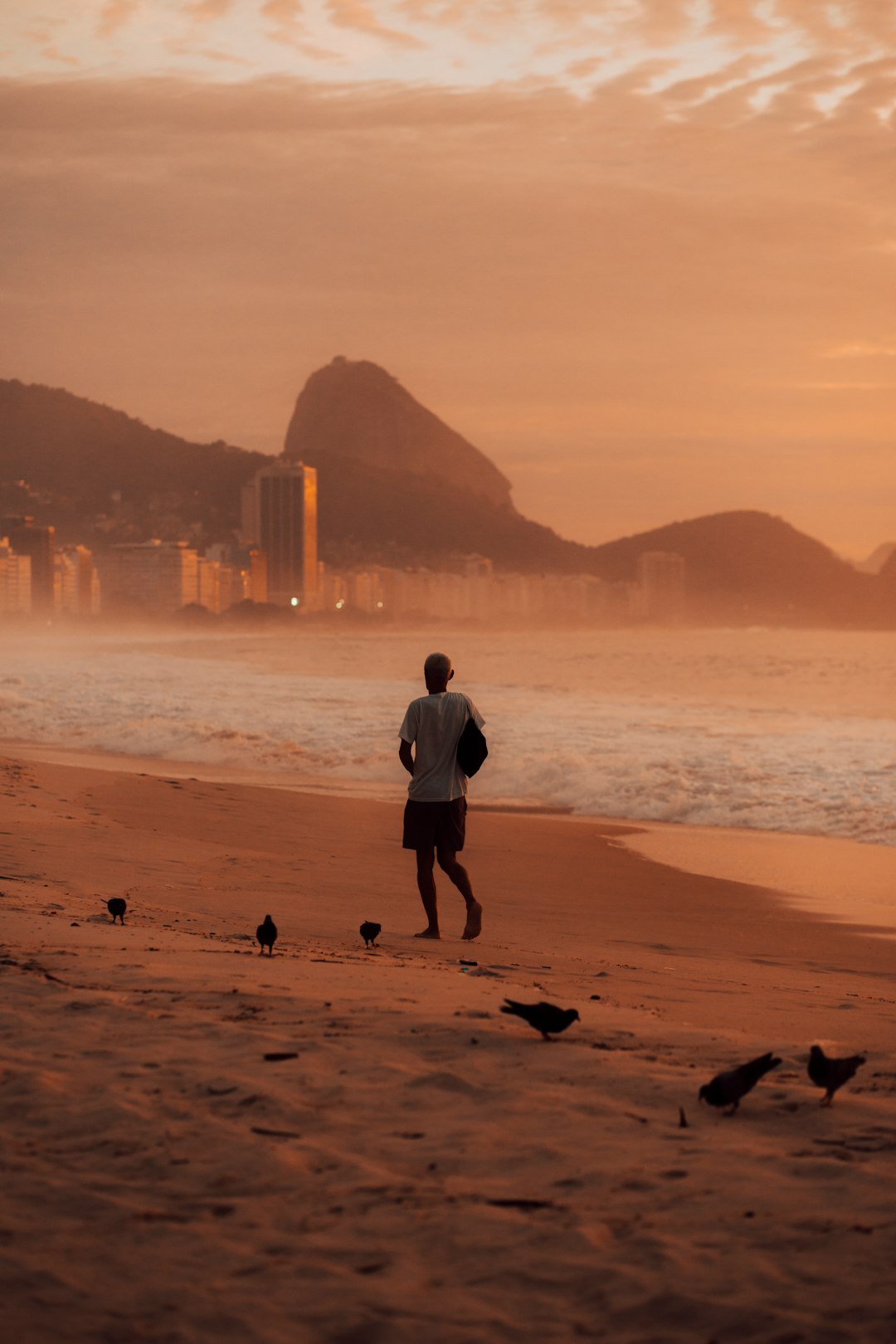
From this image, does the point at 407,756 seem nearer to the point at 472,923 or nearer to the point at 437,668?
the point at 437,668

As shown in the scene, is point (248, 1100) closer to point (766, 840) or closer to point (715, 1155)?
point (715, 1155)

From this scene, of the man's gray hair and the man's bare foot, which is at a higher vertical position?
the man's gray hair

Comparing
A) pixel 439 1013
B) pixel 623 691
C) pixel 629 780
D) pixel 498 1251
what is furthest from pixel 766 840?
pixel 623 691

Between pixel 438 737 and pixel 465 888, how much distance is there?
101 centimetres

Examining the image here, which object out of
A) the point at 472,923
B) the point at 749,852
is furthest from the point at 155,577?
the point at 472,923

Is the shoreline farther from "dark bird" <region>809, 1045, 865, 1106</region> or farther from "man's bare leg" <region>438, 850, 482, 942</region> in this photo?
"dark bird" <region>809, 1045, 865, 1106</region>

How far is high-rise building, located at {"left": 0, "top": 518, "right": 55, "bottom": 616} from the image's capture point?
173 metres

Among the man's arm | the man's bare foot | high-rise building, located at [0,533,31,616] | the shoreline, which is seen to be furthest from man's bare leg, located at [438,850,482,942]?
high-rise building, located at [0,533,31,616]

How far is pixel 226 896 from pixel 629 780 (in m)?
9.41

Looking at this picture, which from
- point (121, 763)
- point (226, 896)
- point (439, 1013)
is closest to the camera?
point (439, 1013)

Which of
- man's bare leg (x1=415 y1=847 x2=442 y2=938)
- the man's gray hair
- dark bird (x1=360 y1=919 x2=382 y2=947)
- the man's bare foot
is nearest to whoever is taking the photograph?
dark bird (x1=360 y1=919 x2=382 y2=947)

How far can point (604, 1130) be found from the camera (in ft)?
13.1

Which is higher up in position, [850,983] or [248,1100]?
[248,1100]

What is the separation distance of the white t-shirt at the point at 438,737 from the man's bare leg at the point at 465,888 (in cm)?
39
